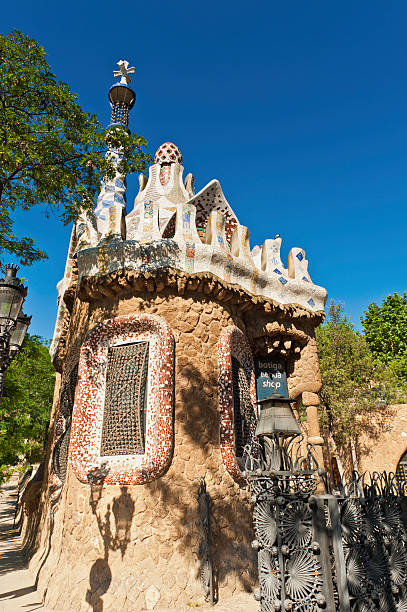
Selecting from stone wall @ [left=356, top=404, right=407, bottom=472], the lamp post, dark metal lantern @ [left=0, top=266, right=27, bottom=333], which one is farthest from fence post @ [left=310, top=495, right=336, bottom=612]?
stone wall @ [left=356, top=404, right=407, bottom=472]

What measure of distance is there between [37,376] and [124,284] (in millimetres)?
14662

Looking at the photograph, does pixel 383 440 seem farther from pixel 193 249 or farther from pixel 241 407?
pixel 193 249

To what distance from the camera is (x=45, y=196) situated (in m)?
7.25

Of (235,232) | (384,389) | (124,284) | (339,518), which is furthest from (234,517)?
(384,389)

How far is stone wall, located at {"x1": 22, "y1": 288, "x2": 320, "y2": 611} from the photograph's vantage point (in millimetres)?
5484

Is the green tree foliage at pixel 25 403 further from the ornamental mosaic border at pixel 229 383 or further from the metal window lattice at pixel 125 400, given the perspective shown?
the ornamental mosaic border at pixel 229 383

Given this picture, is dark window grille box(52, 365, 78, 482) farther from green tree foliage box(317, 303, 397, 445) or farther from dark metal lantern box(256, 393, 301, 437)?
green tree foliage box(317, 303, 397, 445)

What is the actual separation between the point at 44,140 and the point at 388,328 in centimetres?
2451

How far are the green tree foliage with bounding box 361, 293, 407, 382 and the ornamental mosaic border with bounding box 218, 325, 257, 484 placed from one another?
63.1 ft

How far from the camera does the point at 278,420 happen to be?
384 cm

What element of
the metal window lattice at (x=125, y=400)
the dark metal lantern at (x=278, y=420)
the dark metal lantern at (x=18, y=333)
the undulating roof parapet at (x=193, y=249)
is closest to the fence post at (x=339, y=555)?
the dark metal lantern at (x=278, y=420)

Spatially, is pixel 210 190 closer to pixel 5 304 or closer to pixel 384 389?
pixel 5 304

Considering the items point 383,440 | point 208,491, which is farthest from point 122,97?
point 383,440

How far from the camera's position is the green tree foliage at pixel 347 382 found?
17.4m
